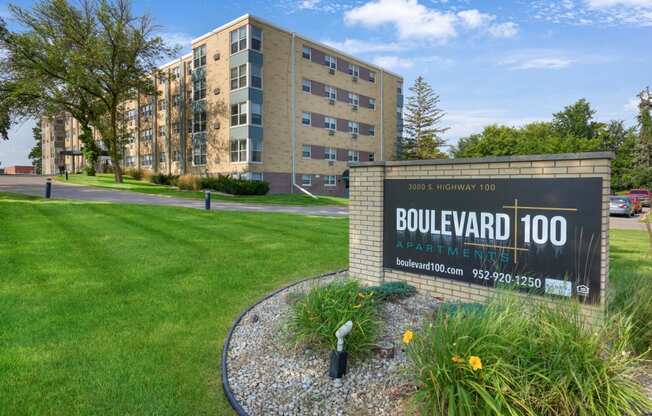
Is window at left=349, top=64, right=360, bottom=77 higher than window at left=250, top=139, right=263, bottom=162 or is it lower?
higher

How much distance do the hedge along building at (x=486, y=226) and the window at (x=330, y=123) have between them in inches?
1365

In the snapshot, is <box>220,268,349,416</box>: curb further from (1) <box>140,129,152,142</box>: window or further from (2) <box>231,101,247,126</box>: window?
(1) <box>140,129,152,142</box>: window

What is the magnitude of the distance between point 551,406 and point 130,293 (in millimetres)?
5443

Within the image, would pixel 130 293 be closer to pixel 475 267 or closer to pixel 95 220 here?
pixel 475 267

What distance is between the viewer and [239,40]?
33.5 metres

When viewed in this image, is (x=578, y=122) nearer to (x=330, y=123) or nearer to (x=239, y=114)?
(x=330, y=123)

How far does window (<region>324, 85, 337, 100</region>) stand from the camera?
3978 centimetres

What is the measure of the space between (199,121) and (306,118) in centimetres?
1056

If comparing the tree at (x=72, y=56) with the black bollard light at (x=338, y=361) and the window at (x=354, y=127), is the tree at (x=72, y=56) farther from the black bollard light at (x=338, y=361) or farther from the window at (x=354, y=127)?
Result: the black bollard light at (x=338, y=361)

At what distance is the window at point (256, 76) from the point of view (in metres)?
33.0

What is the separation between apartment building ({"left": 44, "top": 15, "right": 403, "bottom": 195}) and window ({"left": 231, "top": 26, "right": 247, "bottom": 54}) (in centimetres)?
8

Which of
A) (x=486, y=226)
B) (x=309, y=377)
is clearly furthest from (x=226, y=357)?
(x=486, y=226)

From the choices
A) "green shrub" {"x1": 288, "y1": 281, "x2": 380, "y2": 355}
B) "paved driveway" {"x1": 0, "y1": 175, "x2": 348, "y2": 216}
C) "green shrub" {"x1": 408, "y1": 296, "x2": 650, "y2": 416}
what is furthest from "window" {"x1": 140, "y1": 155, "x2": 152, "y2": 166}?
"green shrub" {"x1": 408, "y1": 296, "x2": 650, "y2": 416}

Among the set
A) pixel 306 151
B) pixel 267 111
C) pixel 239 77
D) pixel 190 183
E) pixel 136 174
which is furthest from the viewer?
pixel 136 174
